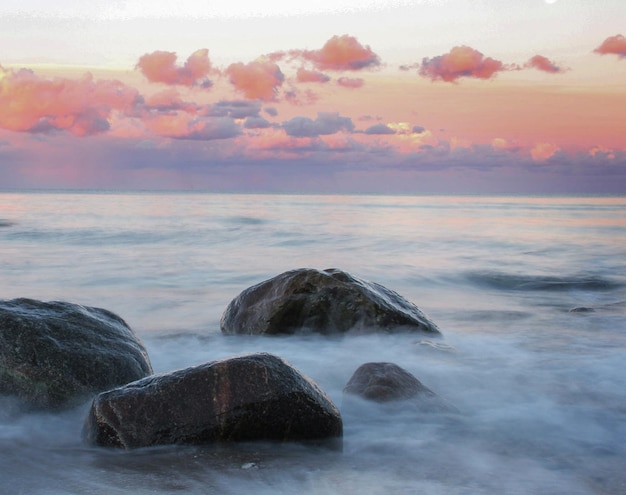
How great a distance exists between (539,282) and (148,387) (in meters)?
9.77

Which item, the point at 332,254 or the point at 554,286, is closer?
the point at 554,286

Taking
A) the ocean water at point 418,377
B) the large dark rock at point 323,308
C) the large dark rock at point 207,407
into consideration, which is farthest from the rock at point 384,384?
the large dark rock at point 323,308

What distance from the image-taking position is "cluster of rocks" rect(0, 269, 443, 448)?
3.64m

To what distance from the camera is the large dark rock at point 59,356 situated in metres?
4.26

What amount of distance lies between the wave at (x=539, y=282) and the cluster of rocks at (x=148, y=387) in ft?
24.8

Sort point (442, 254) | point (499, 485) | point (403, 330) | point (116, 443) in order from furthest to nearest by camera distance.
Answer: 1. point (442, 254)
2. point (403, 330)
3. point (116, 443)
4. point (499, 485)

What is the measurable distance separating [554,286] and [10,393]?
9.60m

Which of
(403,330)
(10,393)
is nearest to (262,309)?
(403,330)

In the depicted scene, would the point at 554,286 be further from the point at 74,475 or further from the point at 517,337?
the point at 74,475

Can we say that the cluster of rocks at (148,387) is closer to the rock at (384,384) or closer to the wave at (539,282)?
the rock at (384,384)

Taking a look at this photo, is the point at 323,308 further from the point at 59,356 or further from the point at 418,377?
the point at 59,356

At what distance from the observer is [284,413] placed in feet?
12.2

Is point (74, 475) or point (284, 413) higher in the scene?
point (284, 413)

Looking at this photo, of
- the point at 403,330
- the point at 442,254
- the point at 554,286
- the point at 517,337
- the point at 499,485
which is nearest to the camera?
the point at 499,485
